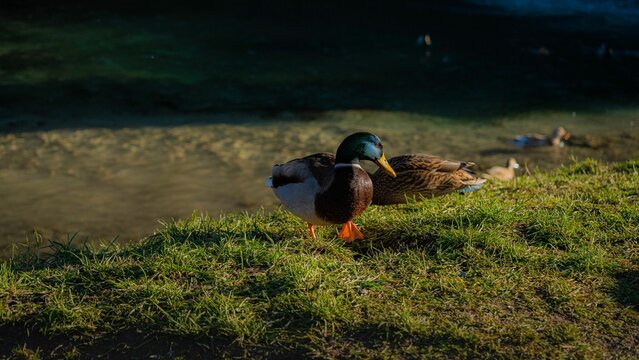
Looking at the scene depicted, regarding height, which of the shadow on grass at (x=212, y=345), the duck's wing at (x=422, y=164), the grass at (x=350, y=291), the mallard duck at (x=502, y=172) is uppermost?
the duck's wing at (x=422, y=164)

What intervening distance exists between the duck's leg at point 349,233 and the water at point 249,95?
7.04ft

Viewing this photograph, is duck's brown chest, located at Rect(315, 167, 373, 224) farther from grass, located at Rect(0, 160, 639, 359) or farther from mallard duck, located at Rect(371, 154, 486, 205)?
mallard duck, located at Rect(371, 154, 486, 205)

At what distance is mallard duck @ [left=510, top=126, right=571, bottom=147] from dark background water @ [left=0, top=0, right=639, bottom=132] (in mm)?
1356

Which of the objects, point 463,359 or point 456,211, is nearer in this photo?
point 463,359

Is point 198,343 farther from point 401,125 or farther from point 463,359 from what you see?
point 401,125

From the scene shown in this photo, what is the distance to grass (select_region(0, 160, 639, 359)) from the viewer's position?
→ 3.67 m

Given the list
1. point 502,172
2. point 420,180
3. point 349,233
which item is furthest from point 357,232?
point 502,172

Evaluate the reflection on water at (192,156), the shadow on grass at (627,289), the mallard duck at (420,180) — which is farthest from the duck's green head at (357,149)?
the reflection on water at (192,156)

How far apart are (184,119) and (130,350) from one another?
619cm

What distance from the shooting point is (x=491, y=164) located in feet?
26.2

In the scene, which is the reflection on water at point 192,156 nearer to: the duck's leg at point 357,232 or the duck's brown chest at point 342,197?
the duck's leg at point 357,232

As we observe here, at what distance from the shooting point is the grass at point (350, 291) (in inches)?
144

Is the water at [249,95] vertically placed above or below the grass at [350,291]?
below

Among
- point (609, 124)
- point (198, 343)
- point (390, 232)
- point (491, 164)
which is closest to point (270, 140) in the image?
point (491, 164)
